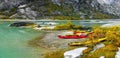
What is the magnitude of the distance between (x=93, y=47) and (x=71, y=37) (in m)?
19.9

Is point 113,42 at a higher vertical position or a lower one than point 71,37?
higher

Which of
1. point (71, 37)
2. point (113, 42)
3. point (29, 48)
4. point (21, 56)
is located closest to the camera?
point (21, 56)

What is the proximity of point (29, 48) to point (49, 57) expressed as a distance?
1018 cm

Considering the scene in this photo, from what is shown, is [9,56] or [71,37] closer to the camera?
[9,56]

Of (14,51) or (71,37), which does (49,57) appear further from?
(71,37)

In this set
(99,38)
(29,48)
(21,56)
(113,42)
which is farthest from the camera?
(99,38)

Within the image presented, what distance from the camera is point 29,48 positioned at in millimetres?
47125

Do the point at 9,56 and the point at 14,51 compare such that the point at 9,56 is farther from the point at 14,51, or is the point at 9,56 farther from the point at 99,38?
the point at 99,38

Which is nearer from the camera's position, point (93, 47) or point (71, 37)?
point (93, 47)

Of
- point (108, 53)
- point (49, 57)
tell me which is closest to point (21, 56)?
point (49, 57)

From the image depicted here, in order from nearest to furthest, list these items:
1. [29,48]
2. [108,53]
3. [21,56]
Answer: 1. [108,53]
2. [21,56]
3. [29,48]

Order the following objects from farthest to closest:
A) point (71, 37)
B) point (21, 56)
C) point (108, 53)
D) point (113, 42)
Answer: point (71, 37) < point (113, 42) < point (21, 56) < point (108, 53)

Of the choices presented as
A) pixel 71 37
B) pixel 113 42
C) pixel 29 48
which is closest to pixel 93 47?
pixel 113 42

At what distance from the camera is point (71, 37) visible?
207 ft
